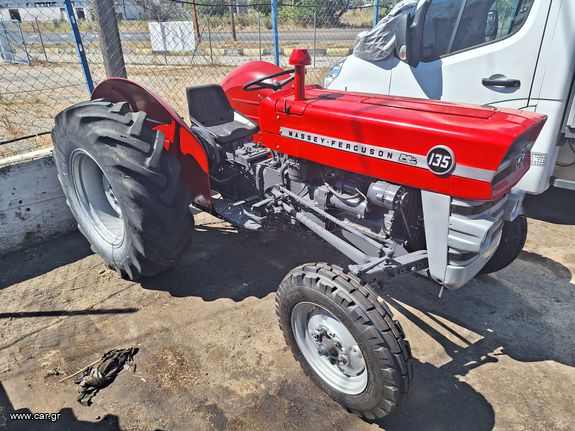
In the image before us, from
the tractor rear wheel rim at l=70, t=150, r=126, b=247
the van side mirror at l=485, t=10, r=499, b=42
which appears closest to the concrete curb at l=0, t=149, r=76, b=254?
the tractor rear wheel rim at l=70, t=150, r=126, b=247

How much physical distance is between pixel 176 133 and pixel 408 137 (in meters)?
1.58

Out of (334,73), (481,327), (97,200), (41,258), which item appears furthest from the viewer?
(334,73)

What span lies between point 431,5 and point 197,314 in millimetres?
3593

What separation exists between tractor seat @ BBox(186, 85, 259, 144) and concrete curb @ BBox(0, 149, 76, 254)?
51.4 inches

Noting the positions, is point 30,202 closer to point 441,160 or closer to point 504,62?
point 441,160

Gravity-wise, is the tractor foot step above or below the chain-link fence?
below

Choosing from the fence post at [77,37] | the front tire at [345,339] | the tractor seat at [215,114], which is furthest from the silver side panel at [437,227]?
the fence post at [77,37]

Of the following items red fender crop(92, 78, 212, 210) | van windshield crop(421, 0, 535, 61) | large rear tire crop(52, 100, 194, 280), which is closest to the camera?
large rear tire crop(52, 100, 194, 280)

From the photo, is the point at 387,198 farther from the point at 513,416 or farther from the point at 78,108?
the point at 78,108

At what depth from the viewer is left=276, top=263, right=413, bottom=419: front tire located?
1858mm

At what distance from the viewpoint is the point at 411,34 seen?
4.05 metres

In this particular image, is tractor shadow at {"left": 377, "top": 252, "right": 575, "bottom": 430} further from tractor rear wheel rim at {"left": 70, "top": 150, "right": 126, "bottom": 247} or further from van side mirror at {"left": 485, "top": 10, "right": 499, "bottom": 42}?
tractor rear wheel rim at {"left": 70, "top": 150, "right": 126, "bottom": 247}

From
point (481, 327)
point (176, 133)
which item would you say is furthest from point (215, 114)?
point (481, 327)

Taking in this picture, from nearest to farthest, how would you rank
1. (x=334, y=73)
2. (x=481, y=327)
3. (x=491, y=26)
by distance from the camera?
(x=481, y=327) < (x=491, y=26) < (x=334, y=73)
